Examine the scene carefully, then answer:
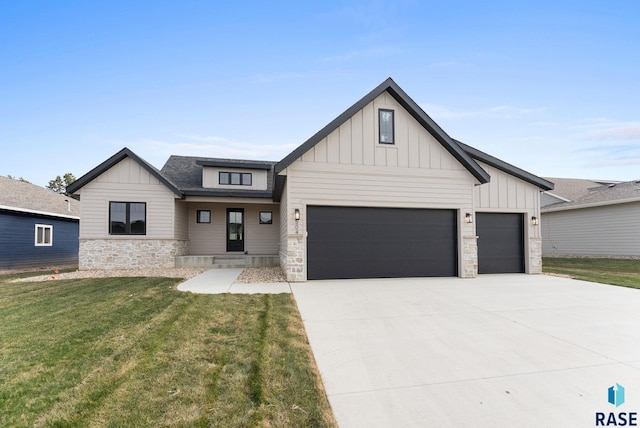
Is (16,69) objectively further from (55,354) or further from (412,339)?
(412,339)

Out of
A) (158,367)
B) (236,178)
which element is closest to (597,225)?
(236,178)

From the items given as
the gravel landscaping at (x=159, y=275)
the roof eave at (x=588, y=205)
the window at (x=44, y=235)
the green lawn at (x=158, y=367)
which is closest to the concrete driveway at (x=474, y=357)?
the green lawn at (x=158, y=367)

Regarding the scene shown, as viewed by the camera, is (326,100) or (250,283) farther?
(326,100)

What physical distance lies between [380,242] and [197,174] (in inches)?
451

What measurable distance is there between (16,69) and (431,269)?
18525 mm

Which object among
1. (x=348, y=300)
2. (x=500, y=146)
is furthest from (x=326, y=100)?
(x=500, y=146)

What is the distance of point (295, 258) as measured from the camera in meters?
8.72

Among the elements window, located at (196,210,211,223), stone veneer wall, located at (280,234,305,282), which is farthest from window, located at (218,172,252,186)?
stone veneer wall, located at (280,234,305,282)

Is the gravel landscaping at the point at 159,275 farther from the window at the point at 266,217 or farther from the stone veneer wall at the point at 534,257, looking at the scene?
the stone veneer wall at the point at 534,257

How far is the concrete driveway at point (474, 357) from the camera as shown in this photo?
236 centimetres

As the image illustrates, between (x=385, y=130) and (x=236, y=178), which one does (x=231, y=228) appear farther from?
(x=385, y=130)

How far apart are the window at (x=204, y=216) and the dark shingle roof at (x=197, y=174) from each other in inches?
49.9

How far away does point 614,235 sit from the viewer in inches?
619

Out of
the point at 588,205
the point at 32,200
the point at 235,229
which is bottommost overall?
the point at 235,229
